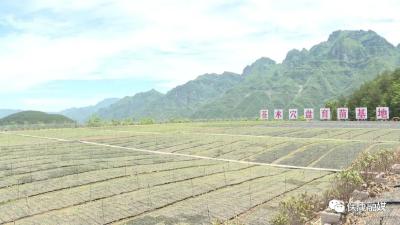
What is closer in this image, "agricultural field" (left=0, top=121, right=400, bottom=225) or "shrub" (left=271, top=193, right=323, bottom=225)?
"shrub" (left=271, top=193, right=323, bottom=225)

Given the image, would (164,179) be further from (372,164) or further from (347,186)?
(347,186)

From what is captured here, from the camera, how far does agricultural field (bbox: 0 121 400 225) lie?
21.9 metres

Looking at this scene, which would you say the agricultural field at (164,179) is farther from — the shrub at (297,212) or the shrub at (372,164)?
the shrub at (372,164)

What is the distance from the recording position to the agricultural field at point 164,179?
71.9 feet

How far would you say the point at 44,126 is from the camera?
3797 inches

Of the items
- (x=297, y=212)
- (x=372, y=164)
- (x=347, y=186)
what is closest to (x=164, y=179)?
(x=372, y=164)

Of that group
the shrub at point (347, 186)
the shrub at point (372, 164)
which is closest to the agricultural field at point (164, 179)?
the shrub at point (347, 186)

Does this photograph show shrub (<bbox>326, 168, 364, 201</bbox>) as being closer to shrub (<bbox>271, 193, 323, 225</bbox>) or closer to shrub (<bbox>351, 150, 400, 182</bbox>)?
shrub (<bbox>271, 193, 323, 225</bbox>)

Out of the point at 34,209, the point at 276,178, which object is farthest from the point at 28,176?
the point at 276,178

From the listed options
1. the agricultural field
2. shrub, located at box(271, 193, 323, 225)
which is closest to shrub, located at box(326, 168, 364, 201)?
shrub, located at box(271, 193, 323, 225)

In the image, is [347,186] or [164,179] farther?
[164,179]

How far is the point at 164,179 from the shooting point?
30375 mm

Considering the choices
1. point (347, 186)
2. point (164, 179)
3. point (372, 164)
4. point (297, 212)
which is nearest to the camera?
point (297, 212)

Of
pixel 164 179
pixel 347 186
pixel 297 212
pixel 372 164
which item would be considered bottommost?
pixel 164 179
